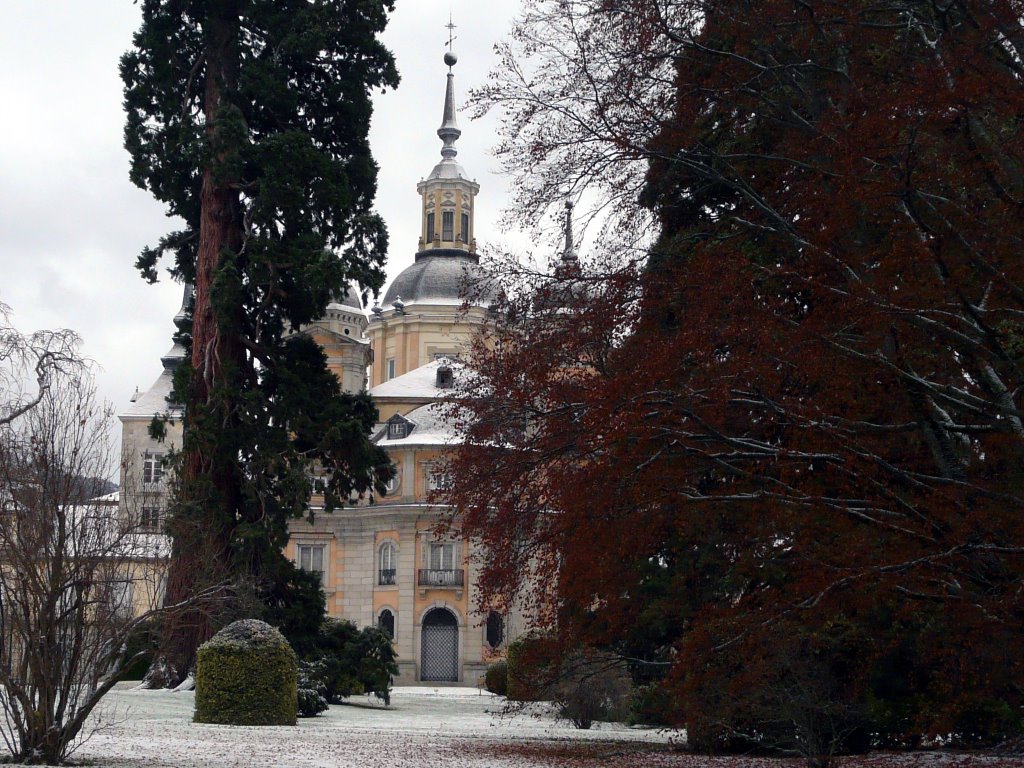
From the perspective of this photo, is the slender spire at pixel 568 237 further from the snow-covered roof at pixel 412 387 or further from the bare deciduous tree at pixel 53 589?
the snow-covered roof at pixel 412 387

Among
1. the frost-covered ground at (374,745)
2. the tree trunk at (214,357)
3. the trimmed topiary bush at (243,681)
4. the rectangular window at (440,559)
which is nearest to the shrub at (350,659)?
the frost-covered ground at (374,745)

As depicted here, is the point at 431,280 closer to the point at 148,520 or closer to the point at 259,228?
the point at 259,228

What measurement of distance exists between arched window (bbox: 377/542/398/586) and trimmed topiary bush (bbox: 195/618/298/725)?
38008 mm

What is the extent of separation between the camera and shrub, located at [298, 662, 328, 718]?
24.8 m

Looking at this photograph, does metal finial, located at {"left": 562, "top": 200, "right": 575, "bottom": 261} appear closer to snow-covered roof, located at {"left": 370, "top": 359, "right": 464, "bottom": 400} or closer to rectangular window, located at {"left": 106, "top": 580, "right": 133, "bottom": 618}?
rectangular window, located at {"left": 106, "top": 580, "right": 133, "bottom": 618}

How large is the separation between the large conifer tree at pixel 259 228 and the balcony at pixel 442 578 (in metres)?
30.9

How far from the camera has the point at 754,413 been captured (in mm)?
13109

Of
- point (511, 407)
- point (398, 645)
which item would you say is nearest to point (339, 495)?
point (511, 407)

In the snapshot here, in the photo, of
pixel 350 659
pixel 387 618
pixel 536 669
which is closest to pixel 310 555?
pixel 387 618

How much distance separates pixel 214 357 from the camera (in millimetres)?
27391

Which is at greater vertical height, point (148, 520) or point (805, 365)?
point (805, 365)

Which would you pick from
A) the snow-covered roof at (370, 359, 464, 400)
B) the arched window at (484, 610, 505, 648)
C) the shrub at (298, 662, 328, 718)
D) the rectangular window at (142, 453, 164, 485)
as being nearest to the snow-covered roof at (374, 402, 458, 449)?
the snow-covered roof at (370, 359, 464, 400)

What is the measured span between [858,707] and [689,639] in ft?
15.6

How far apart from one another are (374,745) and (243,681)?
4.04 metres
